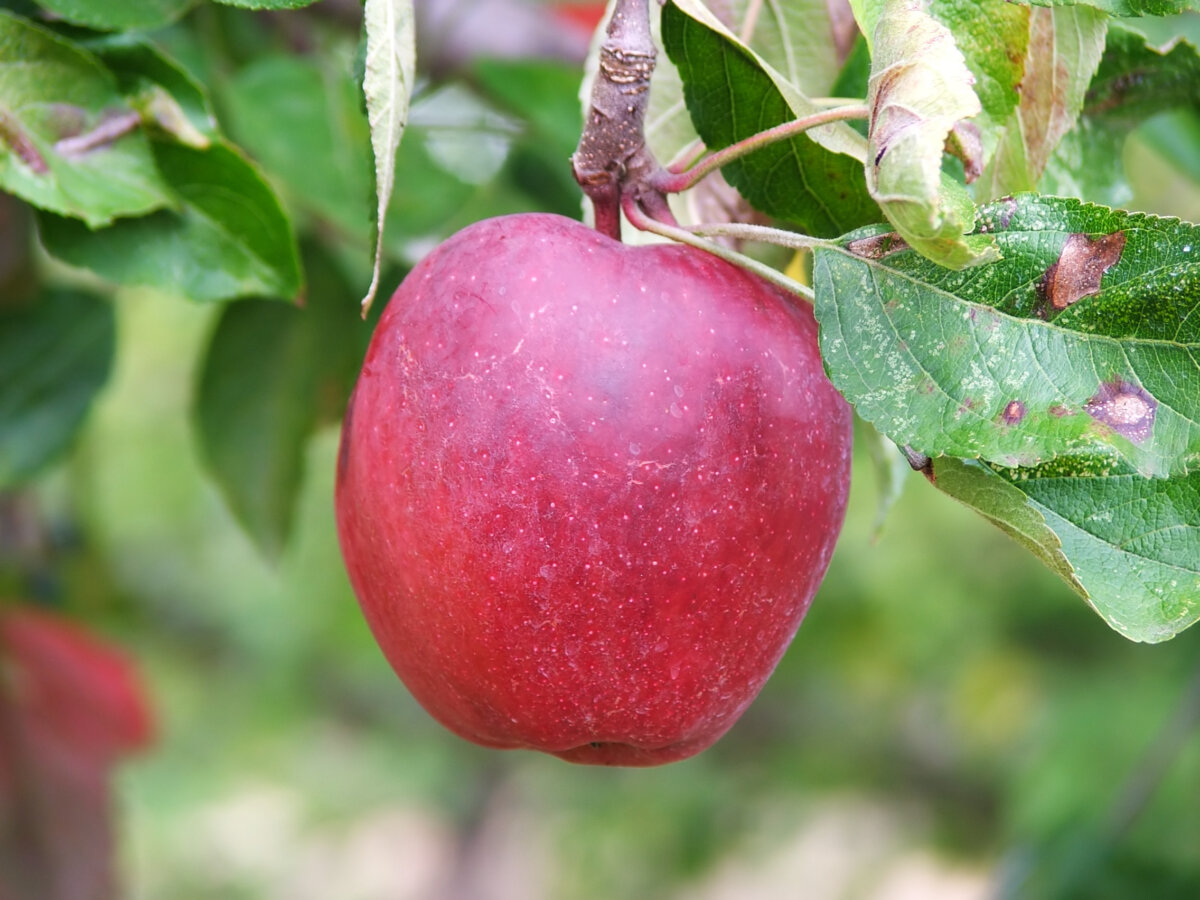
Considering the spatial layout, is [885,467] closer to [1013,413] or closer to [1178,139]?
[1013,413]

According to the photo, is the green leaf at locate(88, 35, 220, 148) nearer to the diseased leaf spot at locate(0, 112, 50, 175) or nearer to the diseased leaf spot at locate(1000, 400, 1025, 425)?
the diseased leaf spot at locate(0, 112, 50, 175)

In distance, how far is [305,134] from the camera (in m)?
0.84

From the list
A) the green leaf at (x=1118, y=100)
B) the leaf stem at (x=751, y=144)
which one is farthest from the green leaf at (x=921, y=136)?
the green leaf at (x=1118, y=100)

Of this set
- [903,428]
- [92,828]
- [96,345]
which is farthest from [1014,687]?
[903,428]

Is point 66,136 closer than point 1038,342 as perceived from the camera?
No

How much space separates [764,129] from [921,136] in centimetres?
11

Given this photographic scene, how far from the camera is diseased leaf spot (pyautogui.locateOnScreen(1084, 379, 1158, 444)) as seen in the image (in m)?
0.41

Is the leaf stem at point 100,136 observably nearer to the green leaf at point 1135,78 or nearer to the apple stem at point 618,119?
the apple stem at point 618,119

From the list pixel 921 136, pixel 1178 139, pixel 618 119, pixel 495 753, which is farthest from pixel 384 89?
pixel 495 753

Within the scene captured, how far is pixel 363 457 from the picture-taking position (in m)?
0.45

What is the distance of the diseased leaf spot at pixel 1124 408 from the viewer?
0.41 metres

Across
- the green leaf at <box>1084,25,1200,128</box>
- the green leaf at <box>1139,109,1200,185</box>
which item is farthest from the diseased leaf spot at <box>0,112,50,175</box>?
the green leaf at <box>1139,109,1200,185</box>

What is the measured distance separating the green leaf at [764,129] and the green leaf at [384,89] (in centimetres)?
10

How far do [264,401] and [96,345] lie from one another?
4.9 inches
